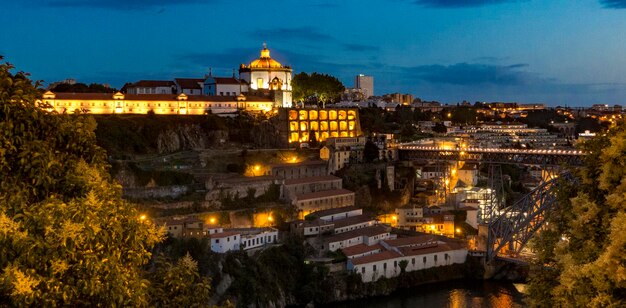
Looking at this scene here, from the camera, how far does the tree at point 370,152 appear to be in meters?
32.0

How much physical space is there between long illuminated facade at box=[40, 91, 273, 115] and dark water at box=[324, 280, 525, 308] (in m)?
15.8

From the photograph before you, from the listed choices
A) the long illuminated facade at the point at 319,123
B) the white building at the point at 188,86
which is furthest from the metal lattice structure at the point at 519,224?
the white building at the point at 188,86

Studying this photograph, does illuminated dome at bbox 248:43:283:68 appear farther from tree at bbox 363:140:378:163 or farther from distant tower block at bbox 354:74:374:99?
distant tower block at bbox 354:74:374:99

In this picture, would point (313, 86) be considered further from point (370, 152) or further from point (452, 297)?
point (452, 297)

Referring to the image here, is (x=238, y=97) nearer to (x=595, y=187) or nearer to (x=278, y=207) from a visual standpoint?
(x=278, y=207)

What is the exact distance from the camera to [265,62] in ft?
127

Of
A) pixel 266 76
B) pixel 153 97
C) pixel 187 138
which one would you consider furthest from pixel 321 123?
pixel 153 97

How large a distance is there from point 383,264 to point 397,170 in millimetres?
9573

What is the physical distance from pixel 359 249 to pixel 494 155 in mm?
7368

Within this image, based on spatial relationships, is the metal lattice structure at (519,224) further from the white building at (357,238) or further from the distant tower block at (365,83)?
the distant tower block at (365,83)

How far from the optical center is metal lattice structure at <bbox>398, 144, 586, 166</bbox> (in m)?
23.8

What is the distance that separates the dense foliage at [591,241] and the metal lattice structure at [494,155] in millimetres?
15499

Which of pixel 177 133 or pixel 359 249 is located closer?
pixel 359 249

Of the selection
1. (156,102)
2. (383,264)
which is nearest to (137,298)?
(383,264)
